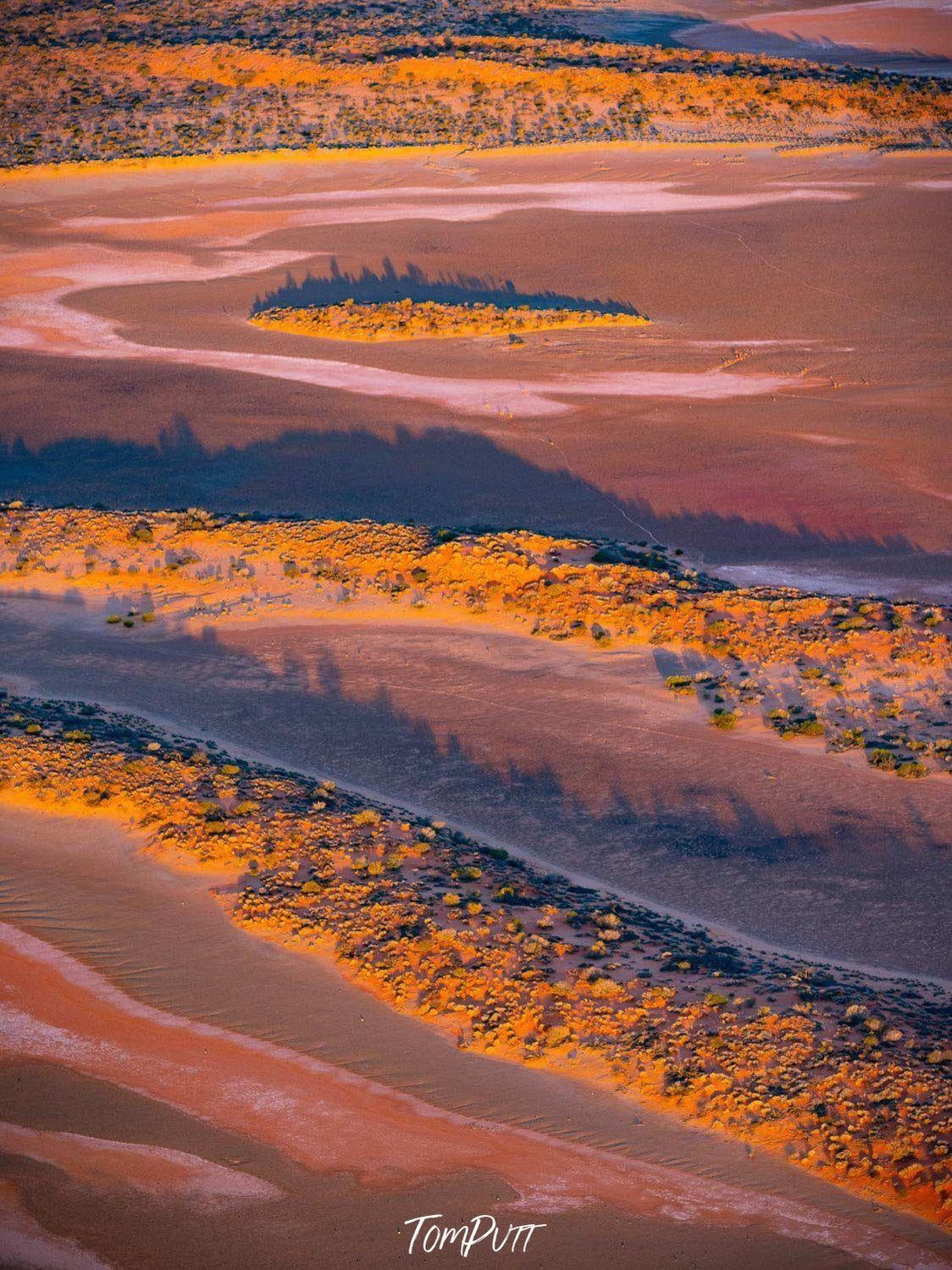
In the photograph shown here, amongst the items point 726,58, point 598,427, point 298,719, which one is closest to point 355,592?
point 298,719

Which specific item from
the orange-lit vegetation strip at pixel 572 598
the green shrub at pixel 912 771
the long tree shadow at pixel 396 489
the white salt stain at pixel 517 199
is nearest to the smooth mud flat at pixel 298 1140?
the green shrub at pixel 912 771

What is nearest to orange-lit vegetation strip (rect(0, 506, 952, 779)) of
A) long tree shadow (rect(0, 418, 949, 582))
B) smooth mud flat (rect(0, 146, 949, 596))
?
long tree shadow (rect(0, 418, 949, 582))

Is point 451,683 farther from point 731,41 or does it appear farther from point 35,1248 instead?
point 731,41

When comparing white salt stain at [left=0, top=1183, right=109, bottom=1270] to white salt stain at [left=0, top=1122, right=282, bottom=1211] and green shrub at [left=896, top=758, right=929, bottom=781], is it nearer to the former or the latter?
white salt stain at [left=0, top=1122, right=282, bottom=1211]

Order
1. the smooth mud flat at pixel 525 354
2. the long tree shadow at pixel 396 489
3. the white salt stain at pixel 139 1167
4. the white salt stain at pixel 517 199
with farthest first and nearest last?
the white salt stain at pixel 517 199, the smooth mud flat at pixel 525 354, the long tree shadow at pixel 396 489, the white salt stain at pixel 139 1167

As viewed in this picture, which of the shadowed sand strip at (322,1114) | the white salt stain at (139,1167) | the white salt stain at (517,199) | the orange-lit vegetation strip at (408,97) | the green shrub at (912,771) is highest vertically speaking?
the orange-lit vegetation strip at (408,97)

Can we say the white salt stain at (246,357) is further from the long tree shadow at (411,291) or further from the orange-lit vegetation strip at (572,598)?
the orange-lit vegetation strip at (572,598)

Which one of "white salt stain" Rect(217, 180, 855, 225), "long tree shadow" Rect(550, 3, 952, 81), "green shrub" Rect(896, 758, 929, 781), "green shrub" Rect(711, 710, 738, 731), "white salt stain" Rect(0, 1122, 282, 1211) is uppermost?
"long tree shadow" Rect(550, 3, 952, 81)
